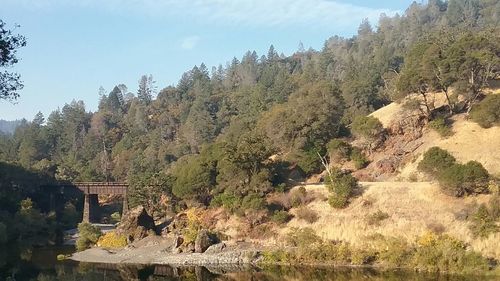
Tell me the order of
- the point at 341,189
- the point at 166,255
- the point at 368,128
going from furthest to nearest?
the point at 368,128, the point at 341,189, the point at 166,255

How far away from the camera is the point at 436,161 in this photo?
55062 mm

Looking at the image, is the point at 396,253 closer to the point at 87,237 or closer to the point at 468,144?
the point at 468,144

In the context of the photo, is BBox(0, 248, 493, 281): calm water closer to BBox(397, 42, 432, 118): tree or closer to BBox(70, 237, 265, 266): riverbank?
BBox(70, 237, 265, 266): riverbank

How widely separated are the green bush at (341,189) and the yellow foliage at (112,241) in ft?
77.3

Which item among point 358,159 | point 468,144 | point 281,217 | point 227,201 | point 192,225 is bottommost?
point 192,225

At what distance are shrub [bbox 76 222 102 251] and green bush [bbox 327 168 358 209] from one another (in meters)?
28.0

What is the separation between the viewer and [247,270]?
47469mm

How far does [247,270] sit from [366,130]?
30.7 meters

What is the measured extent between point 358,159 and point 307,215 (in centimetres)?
1588

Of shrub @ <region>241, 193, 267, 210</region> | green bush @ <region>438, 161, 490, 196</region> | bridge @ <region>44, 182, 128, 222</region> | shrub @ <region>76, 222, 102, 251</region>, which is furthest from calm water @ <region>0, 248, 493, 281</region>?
bridge @ <region>44, 182, 128, 222</region>

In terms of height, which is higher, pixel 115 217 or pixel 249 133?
pixel 249 133

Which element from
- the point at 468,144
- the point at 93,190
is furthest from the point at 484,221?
the point at 93,190

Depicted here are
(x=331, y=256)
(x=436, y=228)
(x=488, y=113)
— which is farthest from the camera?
(x=488, y=113)

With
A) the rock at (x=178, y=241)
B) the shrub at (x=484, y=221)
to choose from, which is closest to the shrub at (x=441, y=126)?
the shrub at (x=484, y=221)
